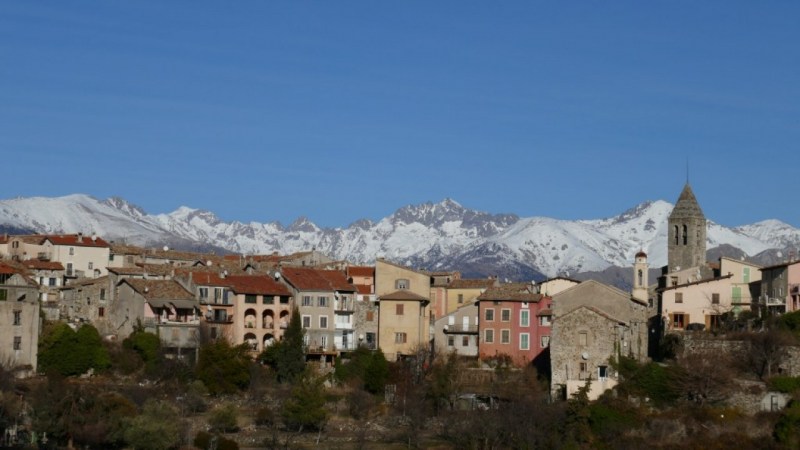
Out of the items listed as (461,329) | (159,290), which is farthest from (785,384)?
(159,290)

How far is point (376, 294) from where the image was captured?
3834 inches

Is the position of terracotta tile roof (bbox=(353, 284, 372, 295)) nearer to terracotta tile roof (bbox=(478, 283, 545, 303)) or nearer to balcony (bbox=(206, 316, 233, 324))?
terracotta tile roof (bbox=(478, 283, 545, 303))

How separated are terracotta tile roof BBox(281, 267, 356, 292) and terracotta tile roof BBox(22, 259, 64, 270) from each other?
17.6 metres

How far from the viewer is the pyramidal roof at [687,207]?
108000 millimetres

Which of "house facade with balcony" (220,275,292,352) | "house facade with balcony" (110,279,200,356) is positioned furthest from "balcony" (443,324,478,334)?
"house facade with balcony" (110,279,200,356)

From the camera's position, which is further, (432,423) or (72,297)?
(72,297)

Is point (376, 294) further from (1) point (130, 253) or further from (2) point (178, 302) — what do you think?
(1) point (130, 253)

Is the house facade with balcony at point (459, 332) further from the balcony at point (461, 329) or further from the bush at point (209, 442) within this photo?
the bush at point (209, 442)

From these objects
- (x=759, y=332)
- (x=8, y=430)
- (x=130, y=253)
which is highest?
(x=130, y=253)

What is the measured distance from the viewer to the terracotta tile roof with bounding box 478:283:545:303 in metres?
90.9

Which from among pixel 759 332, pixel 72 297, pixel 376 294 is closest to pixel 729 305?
pixel 759 332

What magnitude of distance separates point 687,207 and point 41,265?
4722 cm

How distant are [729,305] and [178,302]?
33622mm

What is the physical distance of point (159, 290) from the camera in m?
91.8
